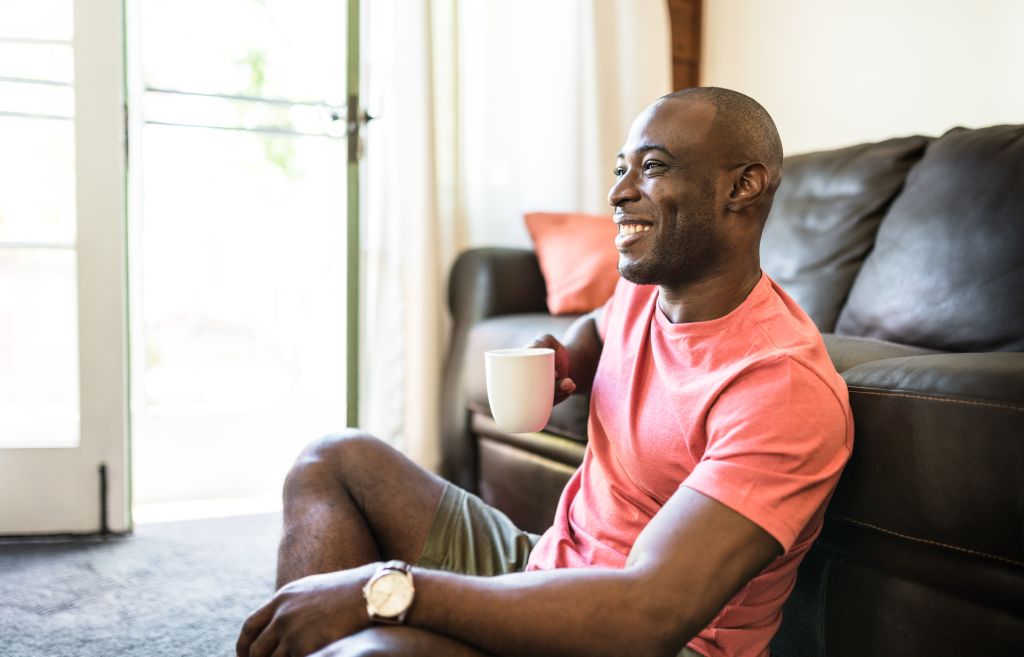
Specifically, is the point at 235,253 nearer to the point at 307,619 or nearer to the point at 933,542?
the point at 307,619

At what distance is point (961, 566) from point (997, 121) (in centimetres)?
151

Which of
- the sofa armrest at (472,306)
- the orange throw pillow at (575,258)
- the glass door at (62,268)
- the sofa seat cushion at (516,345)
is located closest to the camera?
the sofa seat cushion at (516,345)

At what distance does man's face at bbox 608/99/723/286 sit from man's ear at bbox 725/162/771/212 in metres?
0.02

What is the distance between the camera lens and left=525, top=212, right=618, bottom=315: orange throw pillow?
216 centimetres

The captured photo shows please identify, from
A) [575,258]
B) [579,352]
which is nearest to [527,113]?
[575,258]

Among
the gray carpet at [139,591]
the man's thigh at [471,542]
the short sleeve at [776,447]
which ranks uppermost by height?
the short sleeve at [776,447]

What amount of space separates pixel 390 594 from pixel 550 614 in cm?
16

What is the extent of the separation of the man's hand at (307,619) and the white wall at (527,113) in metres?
1.90

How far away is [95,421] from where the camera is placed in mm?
2051

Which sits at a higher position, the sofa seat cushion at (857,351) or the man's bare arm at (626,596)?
the sofa seat cushion at (857,351)

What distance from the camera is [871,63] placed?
239 cm

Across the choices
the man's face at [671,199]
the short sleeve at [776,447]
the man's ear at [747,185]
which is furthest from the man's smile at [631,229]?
the short sleeve at [776,447]

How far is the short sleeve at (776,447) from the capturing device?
80cm

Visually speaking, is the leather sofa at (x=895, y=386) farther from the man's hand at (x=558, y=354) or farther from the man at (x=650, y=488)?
the man's hand at (x=558, y=354)
